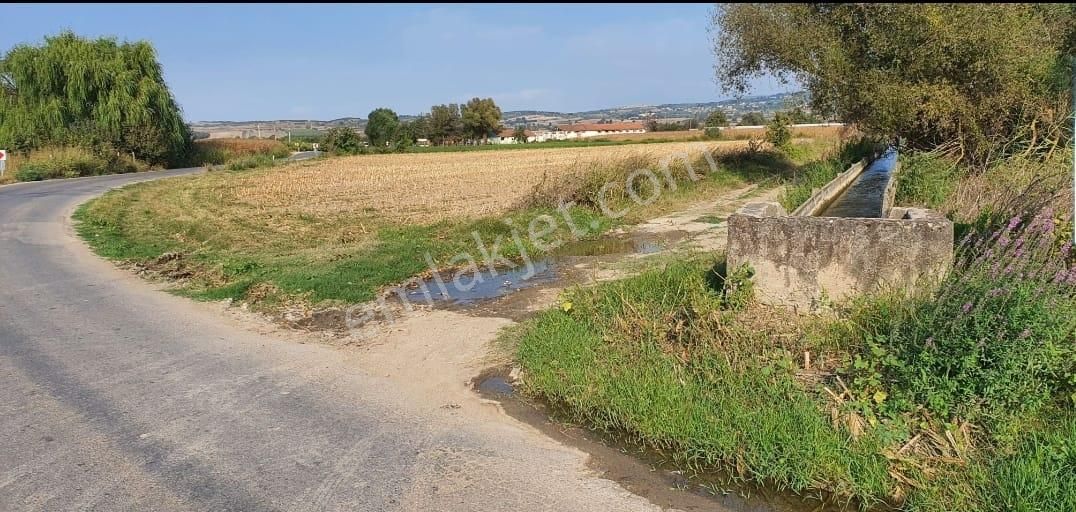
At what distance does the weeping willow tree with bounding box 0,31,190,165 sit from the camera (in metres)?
36.4

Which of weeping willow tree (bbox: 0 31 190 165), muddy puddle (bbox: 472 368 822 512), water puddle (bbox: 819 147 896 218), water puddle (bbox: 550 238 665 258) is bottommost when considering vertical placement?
muddy puddle (bbox: 472 368 822 512)

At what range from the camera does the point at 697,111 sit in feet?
118

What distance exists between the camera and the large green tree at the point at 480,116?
96625mm

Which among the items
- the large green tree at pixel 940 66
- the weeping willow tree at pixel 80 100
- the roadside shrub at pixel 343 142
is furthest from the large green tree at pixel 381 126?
the large green tree at pixel 940 66

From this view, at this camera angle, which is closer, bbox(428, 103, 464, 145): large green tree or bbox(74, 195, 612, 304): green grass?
bbox(74, 195, 612, 304): green grass

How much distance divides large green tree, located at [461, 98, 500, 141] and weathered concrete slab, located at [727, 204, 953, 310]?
3624 inches

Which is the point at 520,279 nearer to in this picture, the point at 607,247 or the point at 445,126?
the point at 607,247

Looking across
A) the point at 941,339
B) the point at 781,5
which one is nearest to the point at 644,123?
the point at 781,5

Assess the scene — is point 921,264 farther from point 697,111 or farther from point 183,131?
point 183,131

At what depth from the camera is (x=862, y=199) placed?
15641 mm

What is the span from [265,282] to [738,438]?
22.3ft

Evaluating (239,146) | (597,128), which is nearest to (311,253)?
(239,146)

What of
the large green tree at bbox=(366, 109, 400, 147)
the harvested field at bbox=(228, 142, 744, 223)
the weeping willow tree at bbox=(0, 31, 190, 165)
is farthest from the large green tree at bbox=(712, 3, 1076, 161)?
the large green tree at bbox=(366, 109, 400, 147)

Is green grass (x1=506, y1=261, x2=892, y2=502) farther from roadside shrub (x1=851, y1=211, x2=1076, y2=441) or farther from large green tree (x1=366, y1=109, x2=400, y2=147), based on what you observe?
large green tree (x1=366, y1=109, x2=400, y2=147)
